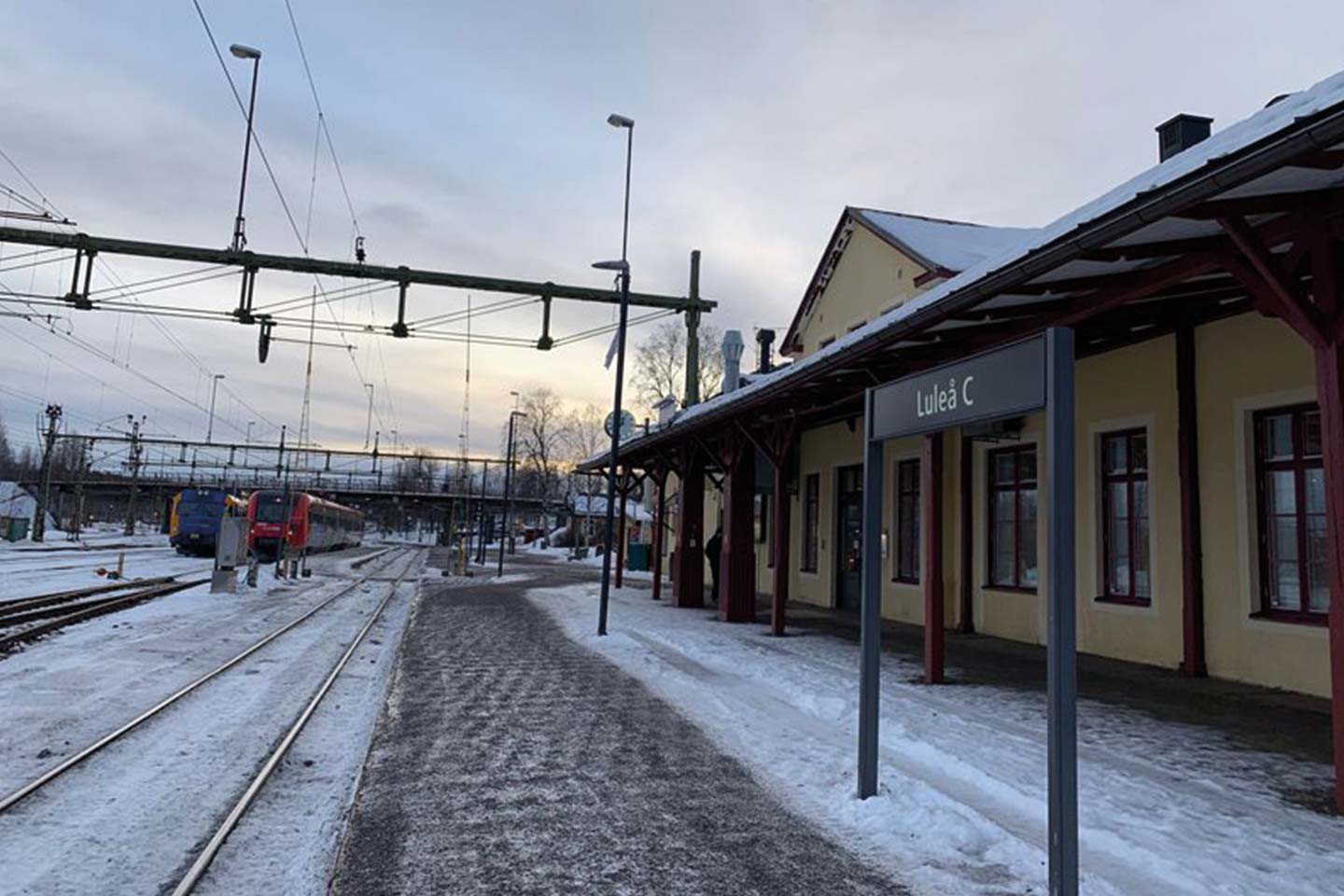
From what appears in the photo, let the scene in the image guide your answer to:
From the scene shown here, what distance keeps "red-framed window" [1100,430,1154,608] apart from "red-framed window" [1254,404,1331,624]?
1.54 meters

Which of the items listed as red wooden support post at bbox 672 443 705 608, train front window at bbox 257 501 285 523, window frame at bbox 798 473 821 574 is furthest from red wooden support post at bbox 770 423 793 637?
train front window at bbox 257 501 285 523

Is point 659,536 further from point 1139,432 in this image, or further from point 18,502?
point 18,502

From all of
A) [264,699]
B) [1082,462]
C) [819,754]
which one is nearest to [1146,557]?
[1082,462]

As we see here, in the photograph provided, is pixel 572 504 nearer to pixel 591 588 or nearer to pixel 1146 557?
pixel 591 588

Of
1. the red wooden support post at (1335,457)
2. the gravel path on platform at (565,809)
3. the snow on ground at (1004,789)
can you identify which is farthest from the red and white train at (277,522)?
the red wooden support post at (1335,457)

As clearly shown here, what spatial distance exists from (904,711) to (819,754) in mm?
1617

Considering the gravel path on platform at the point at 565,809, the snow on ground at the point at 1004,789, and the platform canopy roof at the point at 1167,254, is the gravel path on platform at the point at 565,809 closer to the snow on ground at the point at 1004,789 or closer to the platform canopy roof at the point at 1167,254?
the snow on ground at the point at 1004,789

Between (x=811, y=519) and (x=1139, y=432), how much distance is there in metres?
10.0

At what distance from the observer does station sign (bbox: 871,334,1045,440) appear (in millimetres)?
4078

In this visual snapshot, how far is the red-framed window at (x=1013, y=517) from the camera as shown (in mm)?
13062

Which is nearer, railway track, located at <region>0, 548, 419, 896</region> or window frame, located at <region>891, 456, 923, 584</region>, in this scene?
railway track, located at <region>0, 548, 419, 896</region>

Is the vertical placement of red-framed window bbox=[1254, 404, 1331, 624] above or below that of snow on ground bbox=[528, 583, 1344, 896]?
above

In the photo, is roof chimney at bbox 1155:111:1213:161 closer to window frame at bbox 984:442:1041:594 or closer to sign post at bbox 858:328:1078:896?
window frame at bbox 984:442:1041:594

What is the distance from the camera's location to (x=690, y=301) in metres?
20.2
